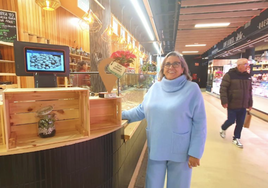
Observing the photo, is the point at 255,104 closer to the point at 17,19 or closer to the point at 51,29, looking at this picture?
the point at 51,29

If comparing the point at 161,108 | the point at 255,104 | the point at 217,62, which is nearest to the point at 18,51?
the point at 161,108

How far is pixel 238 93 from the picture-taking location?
10.8ft

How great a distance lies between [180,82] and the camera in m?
1.45

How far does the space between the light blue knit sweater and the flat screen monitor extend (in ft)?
2.79

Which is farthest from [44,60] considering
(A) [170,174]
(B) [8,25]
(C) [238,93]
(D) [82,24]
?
(D) [82,24]

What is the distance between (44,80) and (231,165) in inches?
118

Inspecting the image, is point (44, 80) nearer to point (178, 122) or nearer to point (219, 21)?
point (178, 122)

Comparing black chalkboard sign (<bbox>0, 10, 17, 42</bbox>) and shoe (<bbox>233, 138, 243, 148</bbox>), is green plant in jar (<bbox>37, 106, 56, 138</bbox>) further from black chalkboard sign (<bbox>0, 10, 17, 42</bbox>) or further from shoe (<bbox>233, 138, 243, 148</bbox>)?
black chalkboard sign (<bbox>0, 10, 17, 42</bbox>)

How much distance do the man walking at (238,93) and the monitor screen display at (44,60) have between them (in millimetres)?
3243

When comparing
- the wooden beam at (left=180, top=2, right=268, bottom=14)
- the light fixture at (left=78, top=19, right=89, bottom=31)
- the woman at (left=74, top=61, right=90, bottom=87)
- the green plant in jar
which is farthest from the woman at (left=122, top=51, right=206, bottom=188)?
the wooden beam at (left=180, top=2, right=268, bottom=14)

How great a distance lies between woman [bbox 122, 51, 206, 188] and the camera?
1.39m

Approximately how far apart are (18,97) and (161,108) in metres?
1.09

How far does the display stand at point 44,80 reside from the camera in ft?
4.07

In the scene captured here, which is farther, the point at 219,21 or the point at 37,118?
the point at 219,21
